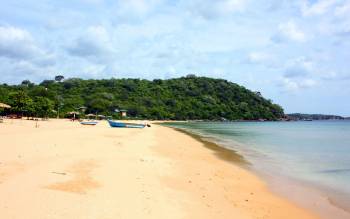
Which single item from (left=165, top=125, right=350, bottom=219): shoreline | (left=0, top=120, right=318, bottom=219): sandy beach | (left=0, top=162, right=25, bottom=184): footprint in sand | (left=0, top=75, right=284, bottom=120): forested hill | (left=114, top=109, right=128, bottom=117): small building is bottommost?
(left=165, top=125, right=350, bottom=219): shoreline

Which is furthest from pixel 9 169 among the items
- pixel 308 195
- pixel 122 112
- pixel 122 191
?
pixel 122 112

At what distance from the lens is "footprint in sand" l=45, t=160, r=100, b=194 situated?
7.75 m

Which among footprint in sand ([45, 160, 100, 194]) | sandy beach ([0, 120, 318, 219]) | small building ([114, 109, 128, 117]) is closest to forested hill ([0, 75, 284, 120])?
small building ([114, 109, 128, 117])

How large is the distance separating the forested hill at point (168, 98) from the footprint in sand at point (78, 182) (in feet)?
299

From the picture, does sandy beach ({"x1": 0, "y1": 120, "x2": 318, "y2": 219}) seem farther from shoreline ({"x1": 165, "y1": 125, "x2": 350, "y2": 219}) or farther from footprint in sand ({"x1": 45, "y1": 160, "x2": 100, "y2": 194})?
shoreline ({"x1": 165, "y1": 125, "x2": 350, "y2": 219})

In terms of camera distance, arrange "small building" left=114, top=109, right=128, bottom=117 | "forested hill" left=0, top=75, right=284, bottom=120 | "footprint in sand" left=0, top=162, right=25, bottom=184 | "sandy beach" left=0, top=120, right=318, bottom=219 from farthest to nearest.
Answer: "forested hill" left=0, top=75, right=284, bottom=120
"small building" left=114, top=109, right=128, bottom=117
"footprint in sand" left=0, top=162, right=25, bottom=184
"sandy beach" left=0, top=120, right=318, bottom=219

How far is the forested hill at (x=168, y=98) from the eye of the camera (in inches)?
4563

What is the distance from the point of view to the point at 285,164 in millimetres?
17047

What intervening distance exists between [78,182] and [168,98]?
434 ft

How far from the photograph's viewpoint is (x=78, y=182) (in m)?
8.55

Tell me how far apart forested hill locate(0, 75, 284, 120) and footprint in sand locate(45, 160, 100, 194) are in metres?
91.3

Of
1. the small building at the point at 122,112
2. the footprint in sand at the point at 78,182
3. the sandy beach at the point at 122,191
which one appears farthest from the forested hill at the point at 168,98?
the footprint in sand at the point at 78,182

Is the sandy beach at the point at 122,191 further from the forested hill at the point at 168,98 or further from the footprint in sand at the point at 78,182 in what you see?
the forested hill at the point at 168,98

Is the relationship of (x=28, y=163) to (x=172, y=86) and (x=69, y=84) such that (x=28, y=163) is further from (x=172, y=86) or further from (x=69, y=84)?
(x=172, y=86)
